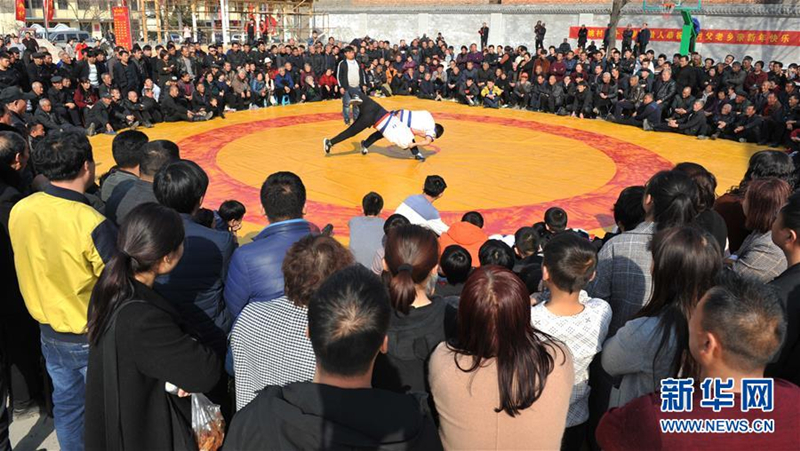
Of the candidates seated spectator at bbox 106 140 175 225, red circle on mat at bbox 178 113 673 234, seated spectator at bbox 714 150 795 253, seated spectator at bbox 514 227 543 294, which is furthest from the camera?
red circle on mat at bbox 178 113 673 234

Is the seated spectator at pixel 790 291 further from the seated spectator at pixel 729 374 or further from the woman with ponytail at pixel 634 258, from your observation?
the seated spectator at pixel 729 374

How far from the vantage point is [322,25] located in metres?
28.2

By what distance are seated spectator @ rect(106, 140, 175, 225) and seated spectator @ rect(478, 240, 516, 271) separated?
180cm

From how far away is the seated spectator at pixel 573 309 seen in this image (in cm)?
224

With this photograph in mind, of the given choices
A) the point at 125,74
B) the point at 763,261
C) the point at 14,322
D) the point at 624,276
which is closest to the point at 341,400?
the point at 624,276

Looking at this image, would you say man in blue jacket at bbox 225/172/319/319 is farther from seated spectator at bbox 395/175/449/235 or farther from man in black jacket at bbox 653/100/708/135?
man in black jacket at bbox 653/100/708/135

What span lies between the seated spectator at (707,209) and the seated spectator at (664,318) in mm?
1068

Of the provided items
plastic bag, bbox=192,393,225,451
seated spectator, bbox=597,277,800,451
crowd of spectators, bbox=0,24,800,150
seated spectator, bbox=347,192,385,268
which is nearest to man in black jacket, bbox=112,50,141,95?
crowd of spectators, bbox=0,24,800,150

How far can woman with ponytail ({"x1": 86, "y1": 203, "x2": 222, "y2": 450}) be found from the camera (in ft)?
5.85

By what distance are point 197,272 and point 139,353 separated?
33.2 inches

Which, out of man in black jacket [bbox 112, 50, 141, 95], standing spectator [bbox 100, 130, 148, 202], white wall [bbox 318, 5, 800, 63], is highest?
white wall [bbox 318, 5, 800, 63]

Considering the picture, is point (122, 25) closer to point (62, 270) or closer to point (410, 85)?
point (410, 85)

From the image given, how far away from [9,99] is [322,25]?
23848 mm

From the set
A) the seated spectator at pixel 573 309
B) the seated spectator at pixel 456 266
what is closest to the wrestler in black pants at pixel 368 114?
the seated spectator at pixel 456 266
